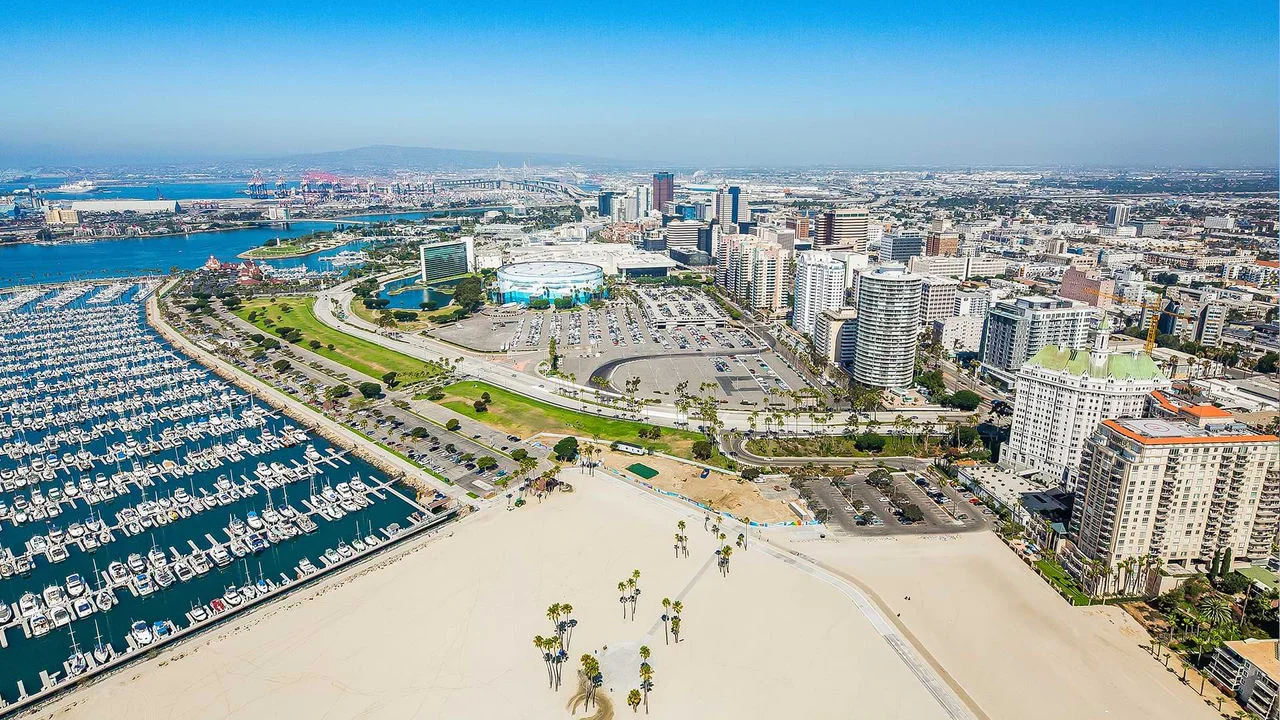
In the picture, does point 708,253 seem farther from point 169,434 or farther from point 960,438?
point 169,434

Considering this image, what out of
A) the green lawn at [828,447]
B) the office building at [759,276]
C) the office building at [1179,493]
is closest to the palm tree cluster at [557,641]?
the green lawn at [828,447]

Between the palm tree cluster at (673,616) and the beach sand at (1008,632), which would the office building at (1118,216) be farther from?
the palm tree cluster at (673,616)

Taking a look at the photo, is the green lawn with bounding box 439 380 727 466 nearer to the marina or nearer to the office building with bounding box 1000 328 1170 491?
the marina

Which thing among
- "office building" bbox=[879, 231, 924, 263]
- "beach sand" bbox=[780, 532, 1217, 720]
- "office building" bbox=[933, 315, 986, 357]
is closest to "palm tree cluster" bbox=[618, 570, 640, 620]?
"beach sand" bbox=[780, 532, 1217, 720]

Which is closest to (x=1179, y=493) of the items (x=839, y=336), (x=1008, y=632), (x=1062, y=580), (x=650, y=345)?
(x=1062, y=580)

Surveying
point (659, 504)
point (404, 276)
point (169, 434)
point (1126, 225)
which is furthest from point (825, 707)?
point (1126, 225)

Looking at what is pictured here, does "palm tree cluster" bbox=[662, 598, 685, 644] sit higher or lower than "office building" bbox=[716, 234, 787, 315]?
lower
